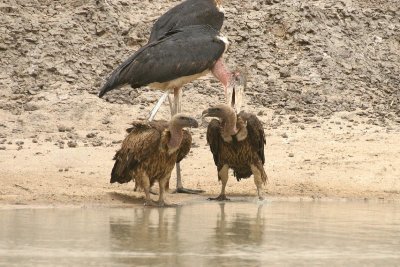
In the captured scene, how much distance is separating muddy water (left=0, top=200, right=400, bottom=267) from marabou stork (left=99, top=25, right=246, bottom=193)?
7.12ft

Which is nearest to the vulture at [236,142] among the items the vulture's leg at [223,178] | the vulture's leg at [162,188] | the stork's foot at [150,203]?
the vulture's leg at [223,178]

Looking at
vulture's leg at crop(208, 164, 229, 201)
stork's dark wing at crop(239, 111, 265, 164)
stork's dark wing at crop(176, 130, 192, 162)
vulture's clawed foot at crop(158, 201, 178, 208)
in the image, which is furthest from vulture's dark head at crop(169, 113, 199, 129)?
vulture's leg at crop(208, 164, 229, 201)

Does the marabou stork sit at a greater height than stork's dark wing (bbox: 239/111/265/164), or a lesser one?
greater

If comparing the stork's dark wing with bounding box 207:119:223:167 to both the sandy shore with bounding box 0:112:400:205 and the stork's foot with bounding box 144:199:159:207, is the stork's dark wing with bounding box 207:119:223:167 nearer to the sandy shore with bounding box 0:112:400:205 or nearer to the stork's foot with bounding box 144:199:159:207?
the sandy shore with bounding box 0:112:400:205

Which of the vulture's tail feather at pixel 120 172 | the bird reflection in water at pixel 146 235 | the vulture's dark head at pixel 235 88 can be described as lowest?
the bird reflection in water at pixel 146 235

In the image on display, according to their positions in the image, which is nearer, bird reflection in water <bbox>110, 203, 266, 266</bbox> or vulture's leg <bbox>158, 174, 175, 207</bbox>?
bird reflection in water <bbox>110, 203, 266, 266</bbox>

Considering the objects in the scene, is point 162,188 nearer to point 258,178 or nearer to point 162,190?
point 162,190

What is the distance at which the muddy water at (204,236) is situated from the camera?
24.6ft

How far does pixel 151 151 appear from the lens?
11164mm

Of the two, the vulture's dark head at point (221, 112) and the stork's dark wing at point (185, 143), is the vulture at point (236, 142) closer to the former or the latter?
the vulture's dark head at point (221, 112)

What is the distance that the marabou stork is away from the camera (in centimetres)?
1309

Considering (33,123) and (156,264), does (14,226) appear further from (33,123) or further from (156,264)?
(33,123)

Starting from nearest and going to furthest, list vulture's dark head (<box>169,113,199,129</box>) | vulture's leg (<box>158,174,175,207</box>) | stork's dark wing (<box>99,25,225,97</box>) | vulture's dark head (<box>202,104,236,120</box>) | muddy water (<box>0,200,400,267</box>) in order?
muddy water (<box>0,200,400,267</box>) → vulture's dark head (<box>169,113,199,129</box>) → vulture's leg (<box>158,174,175,207</box>) → vulture's dark head (<box>202,104,236,120</box>) → stork's dark wing (<box>99,25,225,97</box>)

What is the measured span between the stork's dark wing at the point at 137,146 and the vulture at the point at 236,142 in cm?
84
